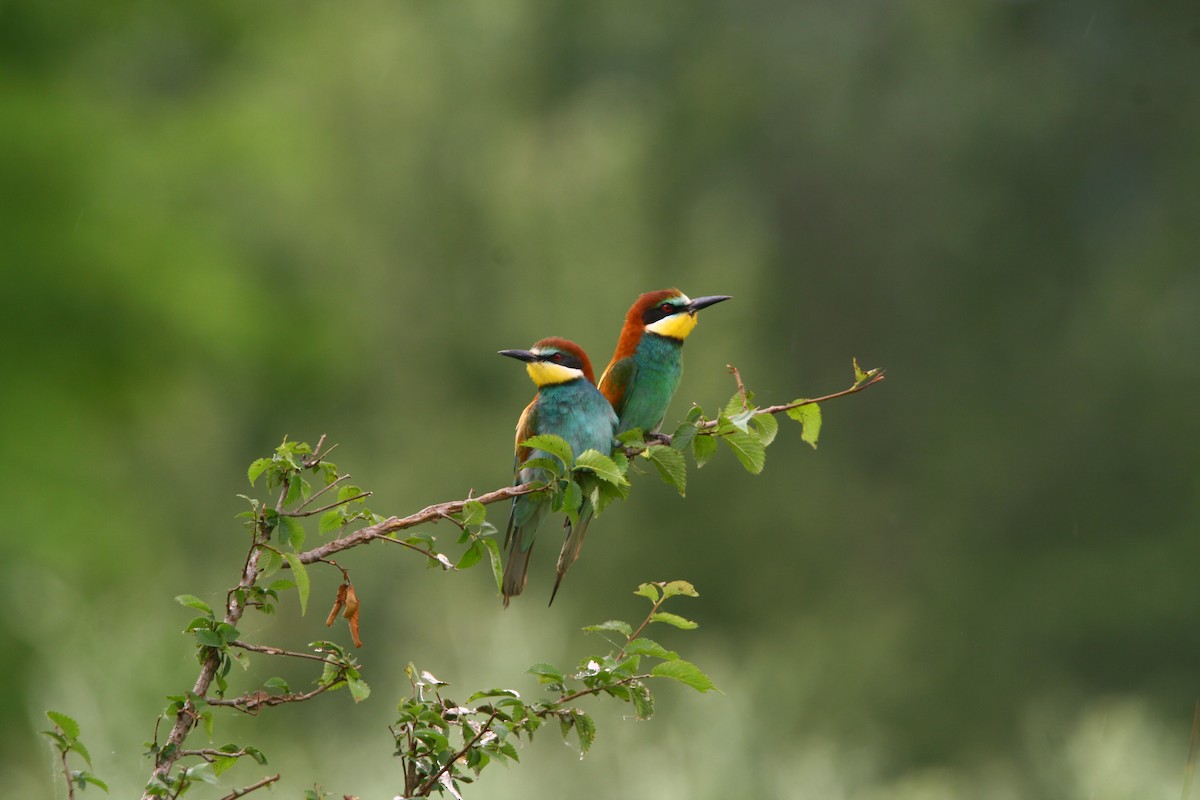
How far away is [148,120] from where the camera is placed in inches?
339

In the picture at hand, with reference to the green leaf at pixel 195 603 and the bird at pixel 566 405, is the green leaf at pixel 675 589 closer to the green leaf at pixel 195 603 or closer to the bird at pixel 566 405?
the green leaf at pixel 195 603

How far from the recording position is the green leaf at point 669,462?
1.85 meters

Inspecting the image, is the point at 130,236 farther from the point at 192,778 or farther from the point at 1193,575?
the point at 1193,575

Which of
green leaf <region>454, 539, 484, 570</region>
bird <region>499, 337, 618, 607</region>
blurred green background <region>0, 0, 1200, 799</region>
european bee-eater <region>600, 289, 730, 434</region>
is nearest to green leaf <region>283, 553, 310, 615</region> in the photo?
green leaf <region>454, 539, 484, 570</region>

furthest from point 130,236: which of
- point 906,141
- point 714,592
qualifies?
point 906,141

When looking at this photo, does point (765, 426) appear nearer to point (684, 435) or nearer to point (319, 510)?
point (684, 435)

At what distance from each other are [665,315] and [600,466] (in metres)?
1.28

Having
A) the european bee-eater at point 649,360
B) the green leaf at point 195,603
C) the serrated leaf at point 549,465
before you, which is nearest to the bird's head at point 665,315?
the european bee-eater at point 649,360

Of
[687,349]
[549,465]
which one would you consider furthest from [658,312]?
[687,349]

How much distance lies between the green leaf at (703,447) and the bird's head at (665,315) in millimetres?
1111

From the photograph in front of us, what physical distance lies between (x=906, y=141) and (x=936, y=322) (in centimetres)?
256

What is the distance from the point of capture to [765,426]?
191cm

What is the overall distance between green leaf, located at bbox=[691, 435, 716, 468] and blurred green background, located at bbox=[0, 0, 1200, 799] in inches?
76.9

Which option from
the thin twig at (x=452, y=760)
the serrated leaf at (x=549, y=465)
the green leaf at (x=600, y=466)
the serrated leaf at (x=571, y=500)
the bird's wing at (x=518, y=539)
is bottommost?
the thin twig at (x=452, y=760)
